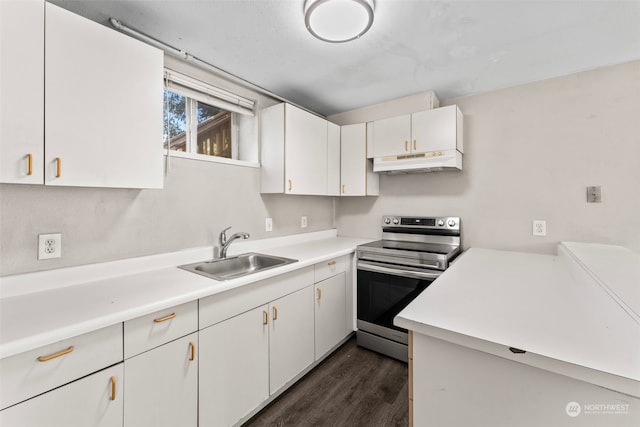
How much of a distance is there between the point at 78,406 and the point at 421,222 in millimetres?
2601

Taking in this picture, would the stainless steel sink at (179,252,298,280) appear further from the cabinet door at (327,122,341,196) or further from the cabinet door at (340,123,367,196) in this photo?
the cabinet door at (340,123,367,196)

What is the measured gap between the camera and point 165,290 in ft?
4.22

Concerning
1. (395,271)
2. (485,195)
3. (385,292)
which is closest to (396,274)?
(395,271)

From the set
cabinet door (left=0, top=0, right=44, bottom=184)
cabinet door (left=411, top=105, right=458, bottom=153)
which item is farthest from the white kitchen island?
cabinet door (left=0, top=0, right=44, bottom=184)

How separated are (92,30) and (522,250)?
3.12 meters

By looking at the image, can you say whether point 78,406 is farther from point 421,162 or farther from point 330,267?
point 421,162

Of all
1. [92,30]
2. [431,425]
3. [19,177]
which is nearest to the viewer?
[431,425]

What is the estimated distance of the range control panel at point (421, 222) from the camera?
99.7 inches

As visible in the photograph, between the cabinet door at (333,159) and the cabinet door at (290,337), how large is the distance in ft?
3.77

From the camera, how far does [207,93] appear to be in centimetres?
203

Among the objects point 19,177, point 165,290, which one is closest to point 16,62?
point 19,177

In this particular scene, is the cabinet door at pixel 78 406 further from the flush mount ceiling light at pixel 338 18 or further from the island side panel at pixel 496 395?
the flush mount ceiling light at pixel 338 18

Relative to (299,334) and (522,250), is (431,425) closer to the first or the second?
(299,334)

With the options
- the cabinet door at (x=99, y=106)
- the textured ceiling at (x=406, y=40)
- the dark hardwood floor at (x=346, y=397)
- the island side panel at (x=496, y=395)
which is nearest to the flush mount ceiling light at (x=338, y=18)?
the textured ceiling at (x=406, y=40)
